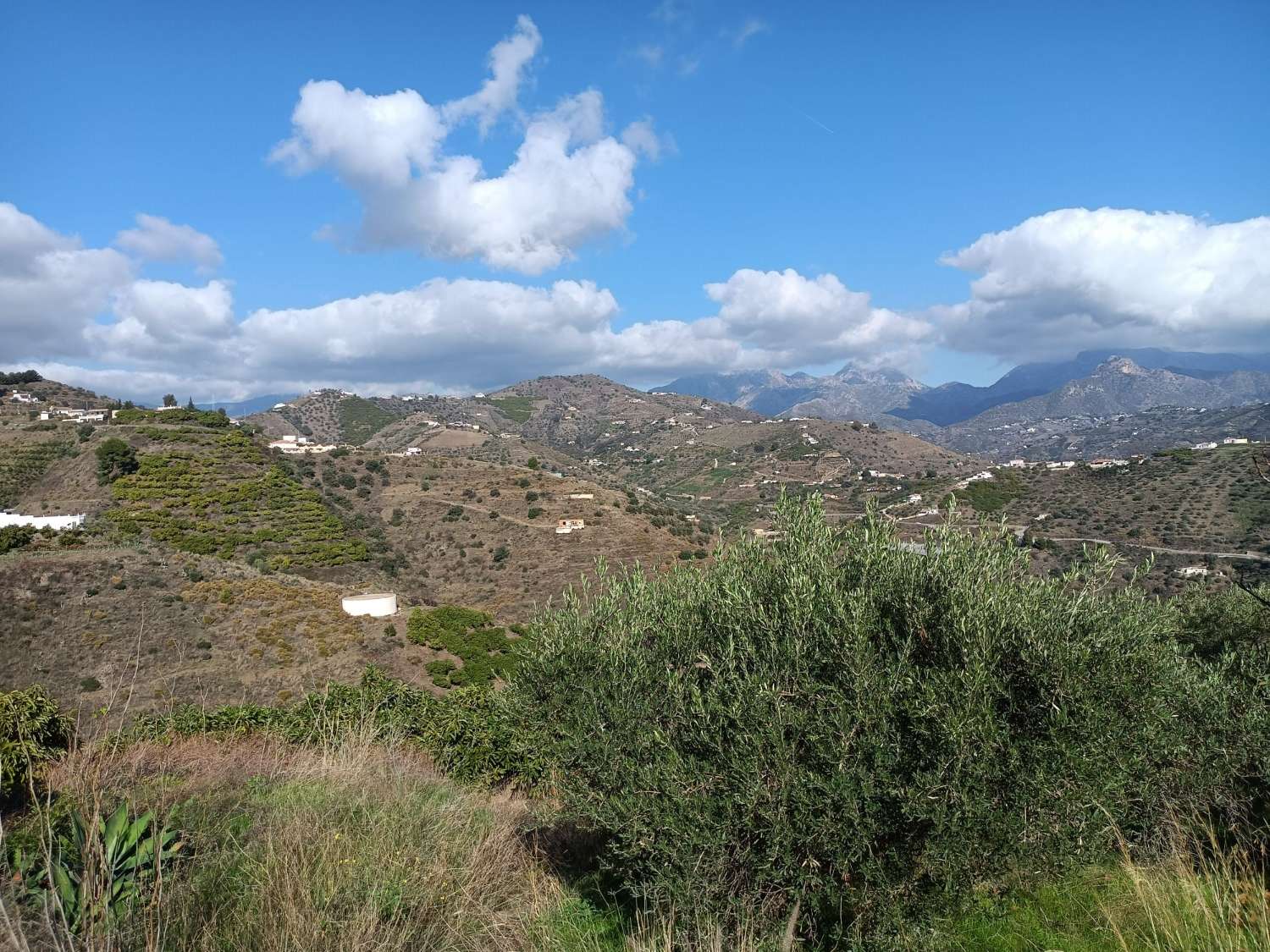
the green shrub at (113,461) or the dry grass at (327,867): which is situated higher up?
the green shrub at (113,461)

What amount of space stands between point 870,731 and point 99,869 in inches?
219

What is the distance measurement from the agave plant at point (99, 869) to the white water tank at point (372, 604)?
118 feet

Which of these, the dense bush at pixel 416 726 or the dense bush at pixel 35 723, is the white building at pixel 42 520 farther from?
the dense bush at pixel 416 726

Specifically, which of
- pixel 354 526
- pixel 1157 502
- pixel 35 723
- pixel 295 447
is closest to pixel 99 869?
pixel 35 723

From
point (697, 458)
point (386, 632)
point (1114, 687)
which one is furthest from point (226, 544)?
point (697, 458)

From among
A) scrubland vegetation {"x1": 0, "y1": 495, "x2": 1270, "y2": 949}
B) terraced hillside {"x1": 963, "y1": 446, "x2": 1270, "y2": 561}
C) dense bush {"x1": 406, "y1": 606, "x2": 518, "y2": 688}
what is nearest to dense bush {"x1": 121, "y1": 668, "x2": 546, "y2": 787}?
scrubland vegetation {"x1": 0, "y1": 495, "x2": 1270, "y2": 949}

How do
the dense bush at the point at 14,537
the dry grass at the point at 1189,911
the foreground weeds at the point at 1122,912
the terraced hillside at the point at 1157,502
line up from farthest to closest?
the terraced hillside at the point at 1157,502, the dense bush at the point at 14,537, the foreground weeds at the point at 1122,912, the dry grass at the point at 1189,911

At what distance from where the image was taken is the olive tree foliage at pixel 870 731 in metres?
5.12

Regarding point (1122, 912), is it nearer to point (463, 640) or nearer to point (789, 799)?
point (789, 799)

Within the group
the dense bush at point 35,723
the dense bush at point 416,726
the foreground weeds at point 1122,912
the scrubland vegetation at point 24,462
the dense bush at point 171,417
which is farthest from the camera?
the dense bush at point 171,417

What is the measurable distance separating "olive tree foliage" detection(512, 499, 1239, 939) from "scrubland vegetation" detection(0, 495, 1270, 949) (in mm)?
24

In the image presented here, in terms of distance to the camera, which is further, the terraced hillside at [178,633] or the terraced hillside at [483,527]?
the terraced hillside at [483,527]

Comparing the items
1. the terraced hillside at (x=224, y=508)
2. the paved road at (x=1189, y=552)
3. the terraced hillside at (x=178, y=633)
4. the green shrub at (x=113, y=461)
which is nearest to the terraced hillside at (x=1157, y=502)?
the paved road at (x=1189, y=552)

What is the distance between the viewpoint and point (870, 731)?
5320 mm
